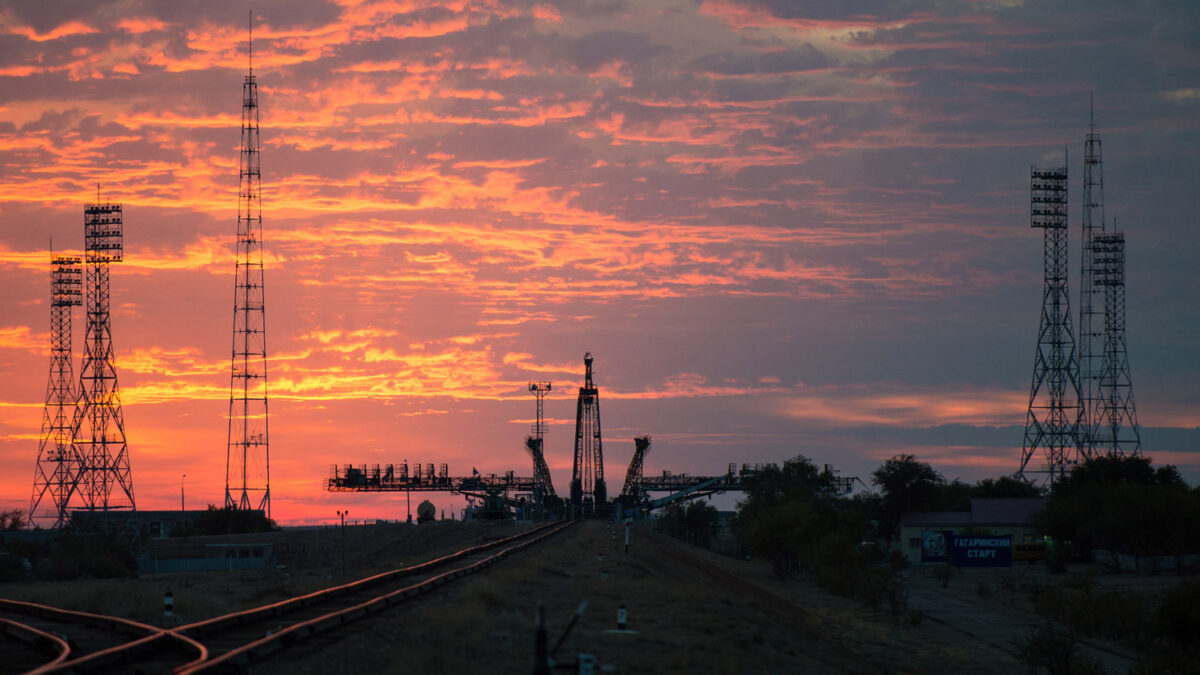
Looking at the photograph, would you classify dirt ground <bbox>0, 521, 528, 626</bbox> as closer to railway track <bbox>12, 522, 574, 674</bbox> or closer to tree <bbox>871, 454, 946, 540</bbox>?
railway track <bbox>12, 522, 574, 674</bbox>

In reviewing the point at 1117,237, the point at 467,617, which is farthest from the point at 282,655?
the point at 1117,237

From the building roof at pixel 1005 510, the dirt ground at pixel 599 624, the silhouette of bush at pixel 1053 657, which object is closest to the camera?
the dirt ground at pixel 599 624

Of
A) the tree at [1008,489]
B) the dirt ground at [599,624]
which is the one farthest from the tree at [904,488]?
the dirt ground at [599,624]

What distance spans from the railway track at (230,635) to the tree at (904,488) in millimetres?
102728

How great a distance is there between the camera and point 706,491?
170000mm

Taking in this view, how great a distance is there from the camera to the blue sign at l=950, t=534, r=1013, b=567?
90.3 meters

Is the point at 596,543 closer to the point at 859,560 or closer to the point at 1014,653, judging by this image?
the point at 859,560

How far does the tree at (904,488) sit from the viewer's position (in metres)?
134

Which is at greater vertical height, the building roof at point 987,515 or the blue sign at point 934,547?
the building roof at point 987,515

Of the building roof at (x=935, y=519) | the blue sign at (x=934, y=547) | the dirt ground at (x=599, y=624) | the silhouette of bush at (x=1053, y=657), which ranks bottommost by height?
the blue sign at (x=934, y=547)

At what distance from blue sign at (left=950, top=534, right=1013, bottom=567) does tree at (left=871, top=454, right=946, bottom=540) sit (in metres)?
41.9

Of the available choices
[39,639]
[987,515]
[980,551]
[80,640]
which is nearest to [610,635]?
[80,640]

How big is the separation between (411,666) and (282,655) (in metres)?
2.38

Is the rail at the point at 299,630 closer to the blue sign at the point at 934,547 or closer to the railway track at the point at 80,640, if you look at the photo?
the railway track at the point at 80,640
